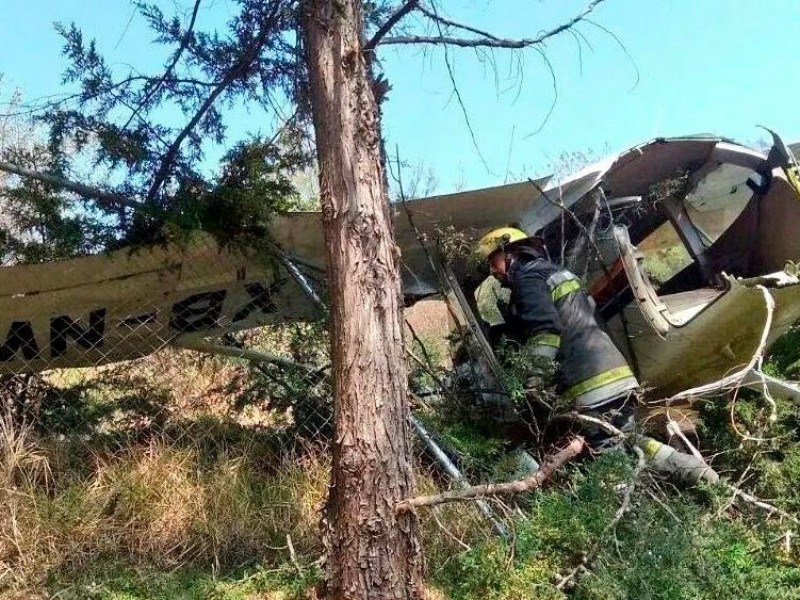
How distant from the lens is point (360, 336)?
3.26 meters

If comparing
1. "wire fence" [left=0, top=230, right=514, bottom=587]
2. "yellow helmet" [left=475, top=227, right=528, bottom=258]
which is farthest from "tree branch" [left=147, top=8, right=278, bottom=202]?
"yellow helmet" [left=475, top=227, right=528, bottom=258]

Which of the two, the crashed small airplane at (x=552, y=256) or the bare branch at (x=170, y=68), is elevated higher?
the bare branch at (x=170, y=68)

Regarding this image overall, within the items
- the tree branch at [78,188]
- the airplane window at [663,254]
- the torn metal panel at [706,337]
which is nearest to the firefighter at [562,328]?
the torn metal panel at [706,337]

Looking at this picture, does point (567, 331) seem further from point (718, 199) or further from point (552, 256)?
point (718, 199)

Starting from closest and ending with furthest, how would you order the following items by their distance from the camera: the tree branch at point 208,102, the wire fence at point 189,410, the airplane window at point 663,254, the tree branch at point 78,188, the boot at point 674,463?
the wire fence at point 189,410, the tree branch at point 78,188, the boot at point 674,463, the tree branch at point 208,102, the airplane window at point 663,254

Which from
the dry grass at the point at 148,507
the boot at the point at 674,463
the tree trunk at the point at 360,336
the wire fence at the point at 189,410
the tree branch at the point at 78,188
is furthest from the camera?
the boot at the point at 674,463

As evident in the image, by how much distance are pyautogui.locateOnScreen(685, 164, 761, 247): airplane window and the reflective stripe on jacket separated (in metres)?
1.60

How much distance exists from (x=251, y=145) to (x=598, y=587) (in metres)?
3.17

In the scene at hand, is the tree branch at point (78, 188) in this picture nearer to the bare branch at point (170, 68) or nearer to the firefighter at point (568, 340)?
the bare branch at point (170, 68)

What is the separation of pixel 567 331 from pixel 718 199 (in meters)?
2.06

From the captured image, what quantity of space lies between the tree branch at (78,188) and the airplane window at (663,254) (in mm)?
4059

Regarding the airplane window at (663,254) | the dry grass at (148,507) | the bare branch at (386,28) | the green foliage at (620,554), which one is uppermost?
the bare branch at (386,28)

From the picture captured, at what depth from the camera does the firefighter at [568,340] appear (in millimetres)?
4805

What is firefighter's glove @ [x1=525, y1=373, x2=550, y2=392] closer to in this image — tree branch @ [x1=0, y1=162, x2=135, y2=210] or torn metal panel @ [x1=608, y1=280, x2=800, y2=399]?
torn metal panel @ [x1=608, y1=280, x2=800, y2=399]
